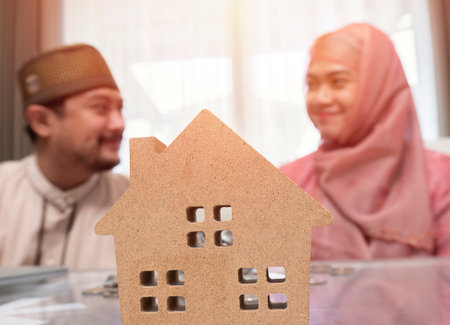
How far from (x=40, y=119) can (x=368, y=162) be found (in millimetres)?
963

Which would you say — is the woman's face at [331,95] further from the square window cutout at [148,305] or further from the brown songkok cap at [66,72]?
the square window cutout at [148,305]

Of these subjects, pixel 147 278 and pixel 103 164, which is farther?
pixel 103 164

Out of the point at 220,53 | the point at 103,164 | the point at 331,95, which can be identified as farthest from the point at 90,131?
the point at 220,53

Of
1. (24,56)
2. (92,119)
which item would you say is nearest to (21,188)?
(92,119)

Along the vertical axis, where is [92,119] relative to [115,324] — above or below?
above

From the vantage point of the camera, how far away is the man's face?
1.25 metres

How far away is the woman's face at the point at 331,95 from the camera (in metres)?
1.21

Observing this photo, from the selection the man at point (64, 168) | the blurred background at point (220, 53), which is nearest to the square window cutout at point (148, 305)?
the man at point (64, 168)

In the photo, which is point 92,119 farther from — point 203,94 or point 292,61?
point 292,61

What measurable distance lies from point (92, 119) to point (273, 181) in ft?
3.53

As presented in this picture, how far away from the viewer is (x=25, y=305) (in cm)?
44

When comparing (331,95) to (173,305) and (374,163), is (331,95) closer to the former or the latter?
(374,163)

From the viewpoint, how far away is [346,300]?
0.39 m

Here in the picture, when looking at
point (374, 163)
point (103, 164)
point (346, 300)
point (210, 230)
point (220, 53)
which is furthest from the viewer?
point (220, 53)
